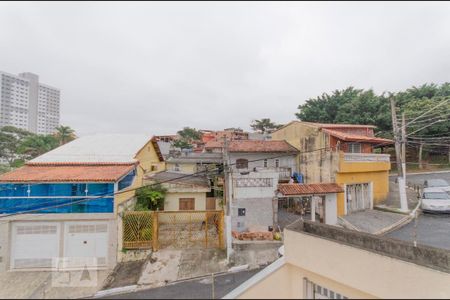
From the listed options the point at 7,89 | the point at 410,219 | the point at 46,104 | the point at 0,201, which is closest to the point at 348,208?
the point at 410,219

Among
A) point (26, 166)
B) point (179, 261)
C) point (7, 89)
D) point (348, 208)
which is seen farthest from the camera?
point (7, 89)

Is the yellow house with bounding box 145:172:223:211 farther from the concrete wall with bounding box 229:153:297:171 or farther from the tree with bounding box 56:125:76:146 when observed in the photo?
the tree with bounding box 56:125:76:146

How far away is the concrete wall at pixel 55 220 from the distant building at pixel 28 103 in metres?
57.0

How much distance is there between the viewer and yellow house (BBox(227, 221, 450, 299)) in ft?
14.7

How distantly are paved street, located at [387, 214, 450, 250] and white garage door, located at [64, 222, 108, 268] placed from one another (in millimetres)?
14634

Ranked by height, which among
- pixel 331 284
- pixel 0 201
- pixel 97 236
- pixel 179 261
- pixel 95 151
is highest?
pixel 95 151

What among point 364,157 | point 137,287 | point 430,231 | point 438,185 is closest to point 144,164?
point 137,287

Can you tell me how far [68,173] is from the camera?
512 inches

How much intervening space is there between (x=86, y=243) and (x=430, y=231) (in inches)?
690

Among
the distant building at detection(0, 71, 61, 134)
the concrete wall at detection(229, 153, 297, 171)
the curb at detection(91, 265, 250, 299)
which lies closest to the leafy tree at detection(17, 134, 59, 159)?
the concrete wall at detection(229, 153, 297, 171)

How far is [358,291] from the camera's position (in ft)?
15.6

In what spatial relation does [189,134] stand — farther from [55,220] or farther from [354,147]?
[55,220]

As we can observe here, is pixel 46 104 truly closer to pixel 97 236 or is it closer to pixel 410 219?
pixel 97 236

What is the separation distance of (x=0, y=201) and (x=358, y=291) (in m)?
15.3
